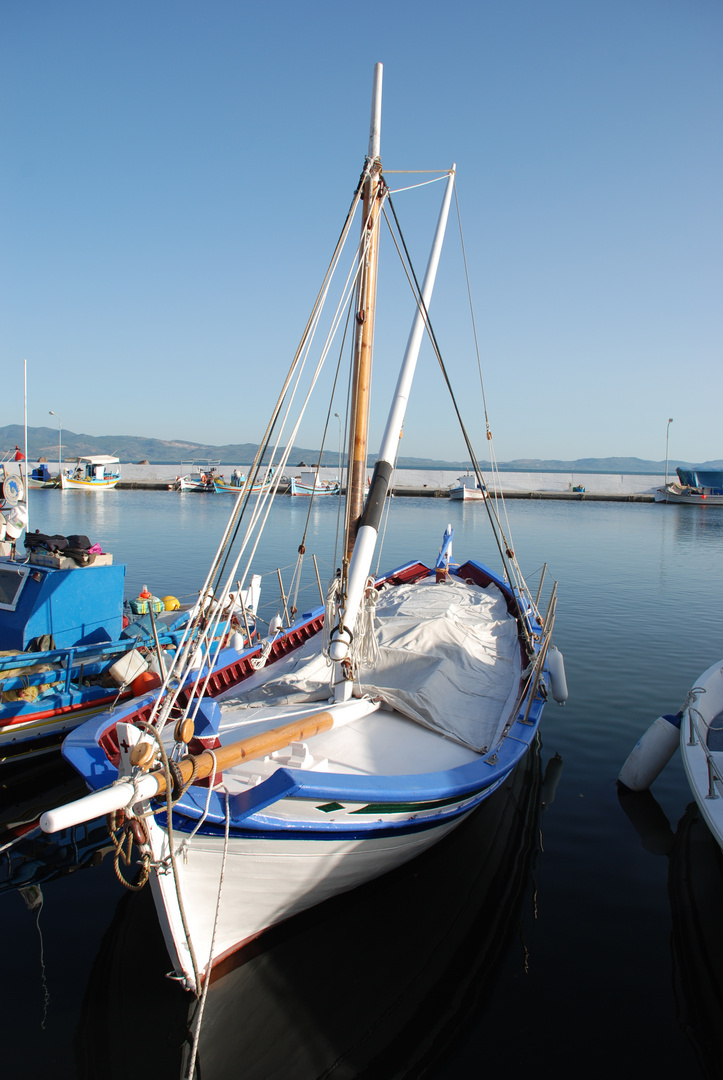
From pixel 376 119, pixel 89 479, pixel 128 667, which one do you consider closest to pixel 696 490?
pixel 89 479

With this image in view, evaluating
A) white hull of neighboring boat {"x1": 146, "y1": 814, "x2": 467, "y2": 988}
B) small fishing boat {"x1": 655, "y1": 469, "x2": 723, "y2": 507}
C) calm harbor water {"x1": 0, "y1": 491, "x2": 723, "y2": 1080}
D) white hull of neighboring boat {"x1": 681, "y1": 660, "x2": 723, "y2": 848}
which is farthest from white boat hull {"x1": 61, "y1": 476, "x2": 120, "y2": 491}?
white hull of neighboring boat {"x1": 146, "y1": 814, "x2": 467, "y2": 988}

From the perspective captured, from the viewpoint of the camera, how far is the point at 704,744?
359 inches

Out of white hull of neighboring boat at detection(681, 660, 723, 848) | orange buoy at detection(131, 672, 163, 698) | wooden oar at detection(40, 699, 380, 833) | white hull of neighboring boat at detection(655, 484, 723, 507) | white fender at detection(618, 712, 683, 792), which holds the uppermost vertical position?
white hull of neighboring boat at detection(655, 484, 723, 507)

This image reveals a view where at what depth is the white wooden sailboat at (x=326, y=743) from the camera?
5.48m

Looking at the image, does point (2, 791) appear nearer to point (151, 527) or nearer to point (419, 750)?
point (419, 750)

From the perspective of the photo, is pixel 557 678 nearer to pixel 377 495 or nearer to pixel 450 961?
pixel 377 495

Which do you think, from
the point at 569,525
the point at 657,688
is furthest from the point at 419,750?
the point at 569,525

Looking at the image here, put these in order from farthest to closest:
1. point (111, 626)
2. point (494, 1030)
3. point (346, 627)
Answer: point (111, 626), point (346, 627), point (494, 1030)

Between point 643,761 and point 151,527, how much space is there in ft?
136

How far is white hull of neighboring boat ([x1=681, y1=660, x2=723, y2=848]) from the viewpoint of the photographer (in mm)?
7766

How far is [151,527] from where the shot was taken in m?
45.8

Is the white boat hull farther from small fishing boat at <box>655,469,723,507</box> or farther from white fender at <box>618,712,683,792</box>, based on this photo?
white fender at <box>618,712,683,792</box>

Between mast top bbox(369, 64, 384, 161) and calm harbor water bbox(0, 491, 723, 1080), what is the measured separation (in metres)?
10.3

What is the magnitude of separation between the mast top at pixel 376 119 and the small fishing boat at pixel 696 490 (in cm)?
8344
